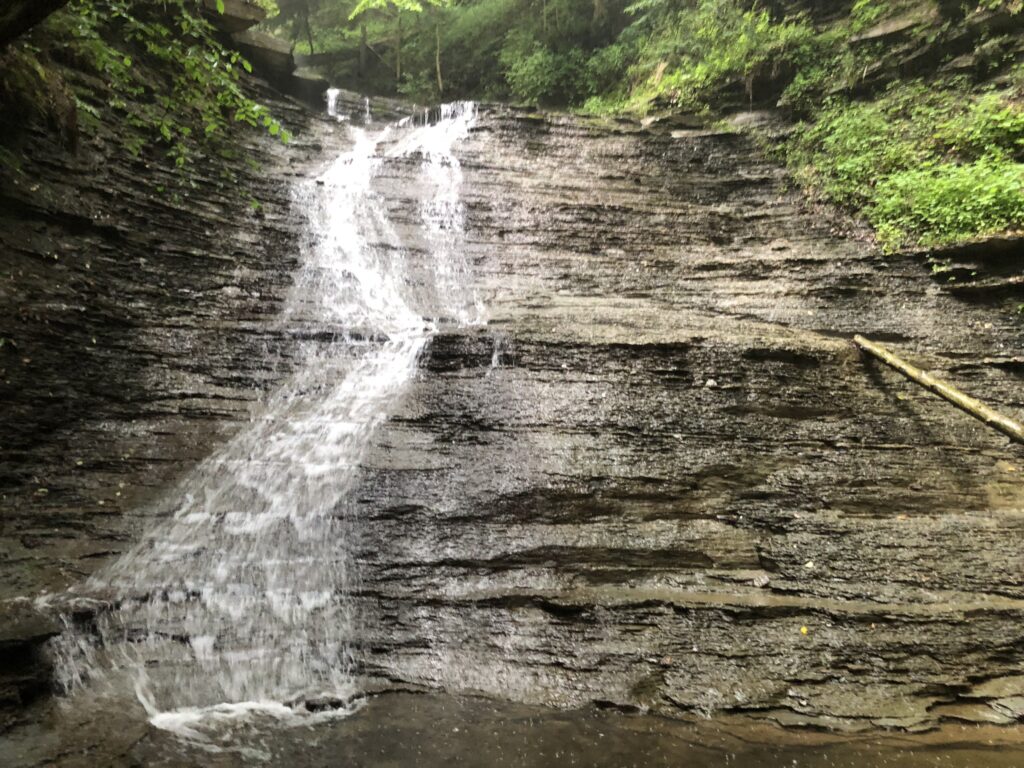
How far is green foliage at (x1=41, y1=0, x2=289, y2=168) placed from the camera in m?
5.08

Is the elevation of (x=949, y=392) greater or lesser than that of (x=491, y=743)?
greater

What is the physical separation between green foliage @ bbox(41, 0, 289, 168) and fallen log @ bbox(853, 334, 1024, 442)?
668 centimetres

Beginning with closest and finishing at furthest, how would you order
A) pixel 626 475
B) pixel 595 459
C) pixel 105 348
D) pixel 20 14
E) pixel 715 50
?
pixel 20 14, pixel 626 475, pixel 595 459, pixel 105 348, pixel 715 50

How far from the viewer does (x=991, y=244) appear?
23.6 feet

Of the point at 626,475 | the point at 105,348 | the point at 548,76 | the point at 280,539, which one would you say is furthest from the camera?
the point at 548,76

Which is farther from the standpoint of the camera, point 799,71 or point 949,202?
A: point 799,71

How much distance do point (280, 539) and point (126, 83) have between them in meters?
7.90

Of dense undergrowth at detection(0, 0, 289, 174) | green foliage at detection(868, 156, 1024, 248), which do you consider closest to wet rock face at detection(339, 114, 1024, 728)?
green foliage at detection(868, 156, 1024, 248)

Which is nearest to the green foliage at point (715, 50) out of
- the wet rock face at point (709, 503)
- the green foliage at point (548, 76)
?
the green foliage at point (548, 76)

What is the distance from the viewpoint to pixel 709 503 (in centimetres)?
538

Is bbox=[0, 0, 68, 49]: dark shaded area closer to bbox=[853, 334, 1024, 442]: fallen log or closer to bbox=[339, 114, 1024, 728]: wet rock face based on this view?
bbox=[339, 114, 1024, 728]: wet rock face

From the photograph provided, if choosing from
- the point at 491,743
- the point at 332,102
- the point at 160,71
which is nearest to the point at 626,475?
the point at 491,743

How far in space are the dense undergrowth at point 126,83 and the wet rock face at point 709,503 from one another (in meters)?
3.63

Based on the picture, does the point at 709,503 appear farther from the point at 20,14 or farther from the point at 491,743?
the point at 20,14
